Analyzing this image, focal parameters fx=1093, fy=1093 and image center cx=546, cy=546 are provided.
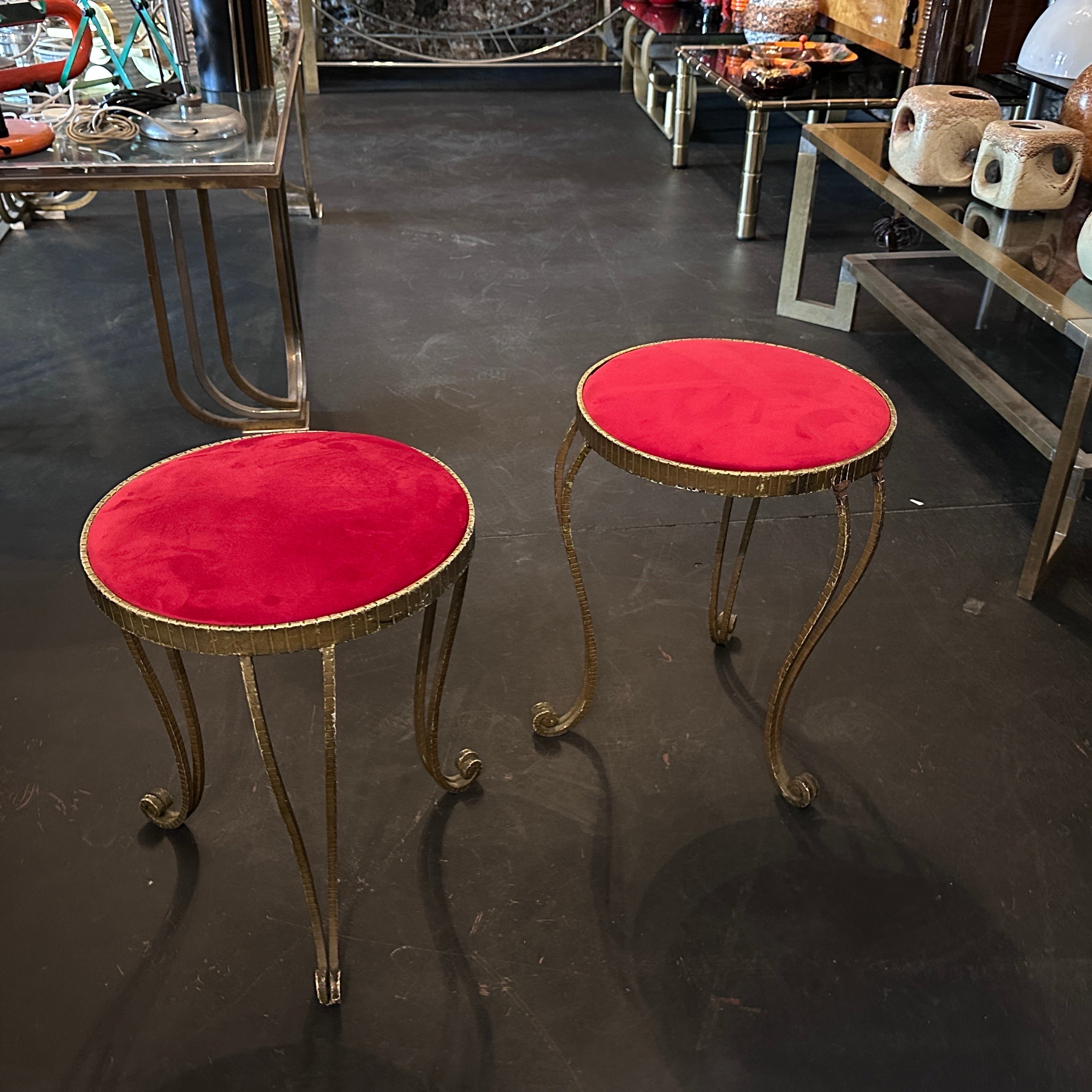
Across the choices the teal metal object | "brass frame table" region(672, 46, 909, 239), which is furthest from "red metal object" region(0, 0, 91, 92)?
"brass frame table" region(672, 46, 909, 239)

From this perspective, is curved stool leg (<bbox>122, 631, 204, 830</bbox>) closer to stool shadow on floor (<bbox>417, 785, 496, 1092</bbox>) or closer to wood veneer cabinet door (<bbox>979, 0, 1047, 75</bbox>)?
stool shadow on floor (<bbox>417, 785, 496, 1092</bbox>)

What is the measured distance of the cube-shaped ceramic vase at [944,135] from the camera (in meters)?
2.61

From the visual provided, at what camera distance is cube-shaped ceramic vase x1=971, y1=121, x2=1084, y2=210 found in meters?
2.40

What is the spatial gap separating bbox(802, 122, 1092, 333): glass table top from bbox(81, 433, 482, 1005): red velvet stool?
1334 millimetres

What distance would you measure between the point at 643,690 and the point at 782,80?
8.85 feet

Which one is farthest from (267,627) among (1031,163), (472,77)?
(472,77)

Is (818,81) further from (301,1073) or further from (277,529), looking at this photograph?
(301,1073)

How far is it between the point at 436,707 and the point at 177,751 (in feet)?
1.22

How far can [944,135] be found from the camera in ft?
8.57

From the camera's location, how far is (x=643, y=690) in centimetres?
190

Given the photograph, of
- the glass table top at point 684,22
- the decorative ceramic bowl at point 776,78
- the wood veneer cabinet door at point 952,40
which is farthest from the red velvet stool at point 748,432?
the glass table top at point 684,22

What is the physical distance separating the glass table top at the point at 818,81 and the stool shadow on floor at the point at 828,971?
9.30ft

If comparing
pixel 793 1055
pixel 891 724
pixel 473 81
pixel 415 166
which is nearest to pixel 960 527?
pixel 891 724

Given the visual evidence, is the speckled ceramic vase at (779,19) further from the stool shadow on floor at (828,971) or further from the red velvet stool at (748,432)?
the stool shadow on floor at (828,971)
